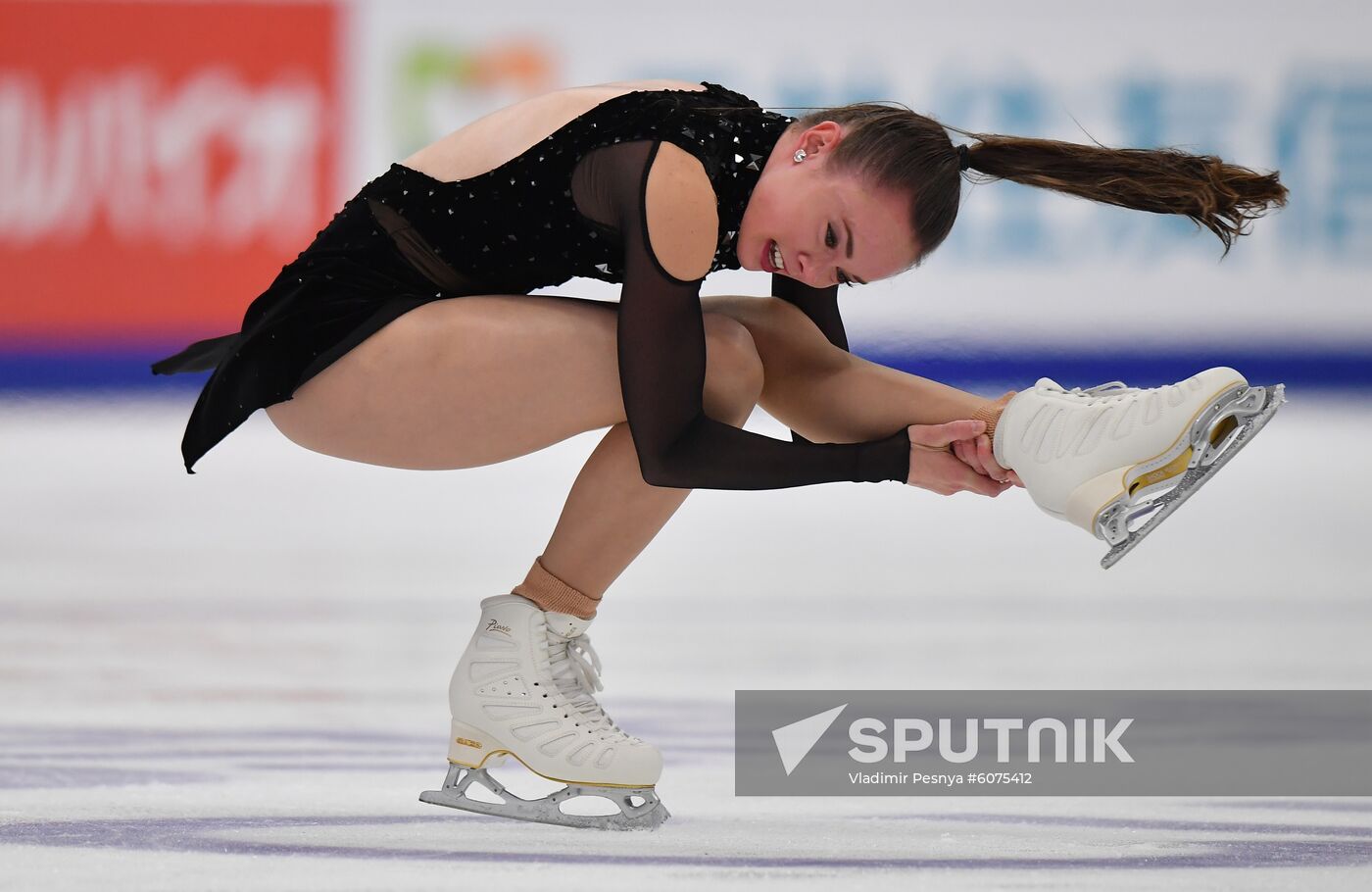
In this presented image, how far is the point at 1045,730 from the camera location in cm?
193

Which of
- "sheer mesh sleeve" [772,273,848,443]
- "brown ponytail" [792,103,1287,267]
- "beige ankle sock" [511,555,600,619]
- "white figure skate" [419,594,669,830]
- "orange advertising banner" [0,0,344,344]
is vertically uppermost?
"orange advertising banner" [0,0,344,344]

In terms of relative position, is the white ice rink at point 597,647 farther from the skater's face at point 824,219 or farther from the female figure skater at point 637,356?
the skater's face at point 824,219

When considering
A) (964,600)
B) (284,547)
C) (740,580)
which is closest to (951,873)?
(964,600)

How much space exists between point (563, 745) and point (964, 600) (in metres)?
1.42

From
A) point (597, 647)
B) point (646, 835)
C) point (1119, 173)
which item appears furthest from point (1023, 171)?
point (597, 647)

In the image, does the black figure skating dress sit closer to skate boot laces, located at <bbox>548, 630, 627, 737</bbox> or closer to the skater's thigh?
the skater's thigh

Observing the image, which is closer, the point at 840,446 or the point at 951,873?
the point at 951,873

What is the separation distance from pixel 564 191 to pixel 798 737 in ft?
2.40

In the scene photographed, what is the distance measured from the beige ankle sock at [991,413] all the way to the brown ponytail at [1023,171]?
18cm

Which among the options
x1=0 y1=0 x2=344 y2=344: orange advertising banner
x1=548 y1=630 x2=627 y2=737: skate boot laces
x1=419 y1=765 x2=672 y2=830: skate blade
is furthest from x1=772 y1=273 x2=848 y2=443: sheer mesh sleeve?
x1=0 y1=0 x2=344 y2=344: orange advertising banner

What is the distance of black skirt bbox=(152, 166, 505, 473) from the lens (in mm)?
1706

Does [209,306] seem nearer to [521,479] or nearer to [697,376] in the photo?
[521,479]

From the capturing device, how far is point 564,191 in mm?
1617

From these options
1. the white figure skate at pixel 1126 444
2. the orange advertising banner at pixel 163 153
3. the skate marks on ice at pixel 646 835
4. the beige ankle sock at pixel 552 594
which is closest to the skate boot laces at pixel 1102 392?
the white figure skate at pixel 1126 444
